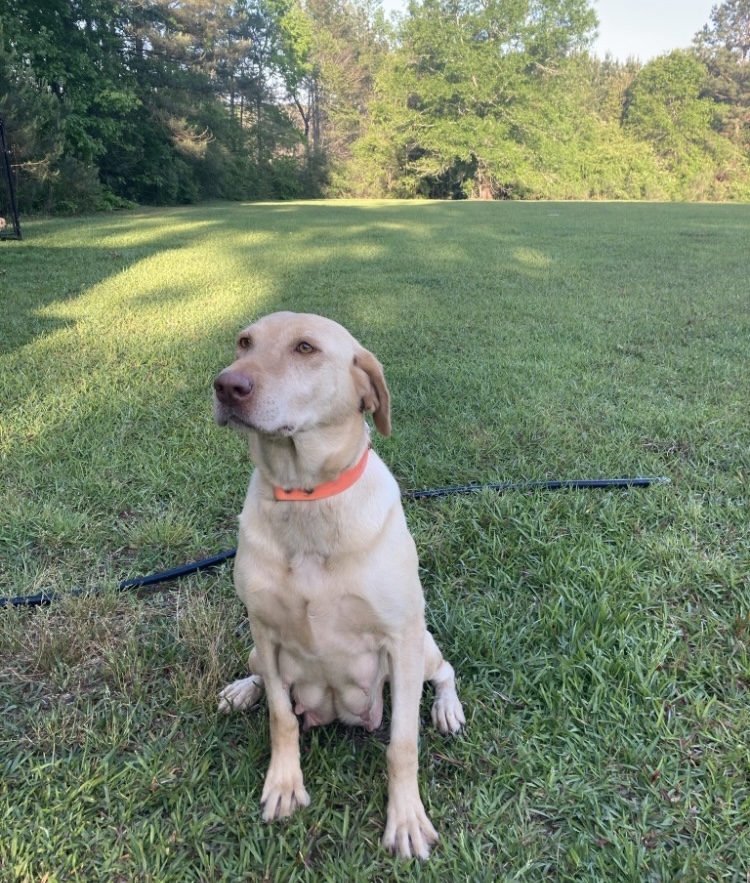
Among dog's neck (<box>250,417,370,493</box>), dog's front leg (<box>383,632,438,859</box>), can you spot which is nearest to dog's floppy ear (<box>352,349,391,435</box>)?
dog's neck (<box>250,417,370,493</box>)

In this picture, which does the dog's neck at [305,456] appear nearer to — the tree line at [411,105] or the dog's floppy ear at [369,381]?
the dog's floppy ear at [369,381]

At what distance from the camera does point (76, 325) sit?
6.23 metres

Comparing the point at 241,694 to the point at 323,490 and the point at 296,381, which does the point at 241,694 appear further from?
the point at 296,381

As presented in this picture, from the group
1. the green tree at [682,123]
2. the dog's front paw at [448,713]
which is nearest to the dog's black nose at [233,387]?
the dog's front paw at [448,713]

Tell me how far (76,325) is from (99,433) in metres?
2.92

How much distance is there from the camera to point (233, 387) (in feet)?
5.13

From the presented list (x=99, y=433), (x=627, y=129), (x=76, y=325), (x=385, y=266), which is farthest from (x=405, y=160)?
(x=99, y=433)

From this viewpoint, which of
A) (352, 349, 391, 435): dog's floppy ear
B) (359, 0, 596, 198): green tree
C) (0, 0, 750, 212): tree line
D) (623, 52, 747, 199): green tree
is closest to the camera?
(352, 349, 391, 435): dog's floppy ear

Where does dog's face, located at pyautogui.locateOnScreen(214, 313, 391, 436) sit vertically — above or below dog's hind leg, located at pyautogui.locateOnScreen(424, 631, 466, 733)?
above

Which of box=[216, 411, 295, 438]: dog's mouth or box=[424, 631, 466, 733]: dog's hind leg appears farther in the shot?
box=[424, 631, 466, 733]: dog's hind leg

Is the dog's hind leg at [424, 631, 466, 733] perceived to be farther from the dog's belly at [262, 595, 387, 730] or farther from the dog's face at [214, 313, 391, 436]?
the dog's face at [214, 313, 391, 436]

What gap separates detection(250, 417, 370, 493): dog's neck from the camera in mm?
1718

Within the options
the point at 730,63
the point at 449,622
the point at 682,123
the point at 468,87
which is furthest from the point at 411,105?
the point at 449,622

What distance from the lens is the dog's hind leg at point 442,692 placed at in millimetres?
1941
